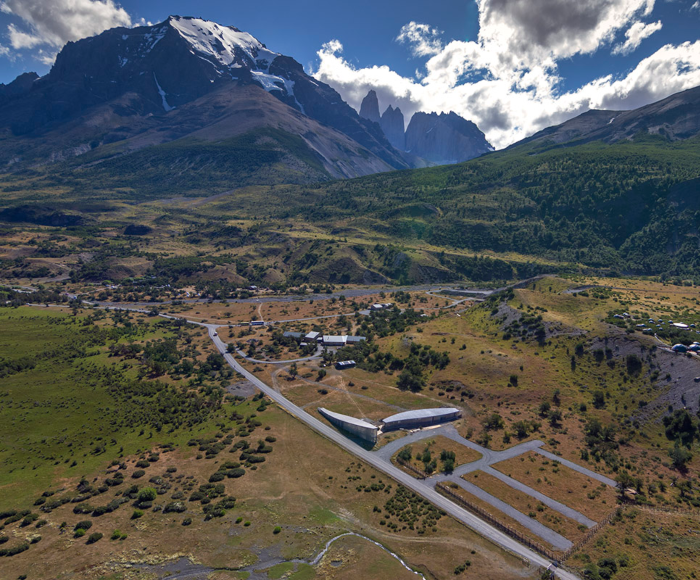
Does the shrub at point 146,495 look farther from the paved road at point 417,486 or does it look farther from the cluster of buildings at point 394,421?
the cluster of buildings at point 394,421

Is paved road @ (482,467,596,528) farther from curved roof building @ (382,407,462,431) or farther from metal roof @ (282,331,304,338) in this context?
metal roof @ (282,331,304,338)

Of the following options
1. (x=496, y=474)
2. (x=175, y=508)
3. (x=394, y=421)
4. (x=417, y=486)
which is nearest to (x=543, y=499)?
(x=496, y=474)

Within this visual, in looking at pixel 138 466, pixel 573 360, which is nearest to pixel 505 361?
pixel 573 360

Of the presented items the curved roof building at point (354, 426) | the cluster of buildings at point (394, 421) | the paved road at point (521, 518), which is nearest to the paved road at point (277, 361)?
the cluster of buildings at point (394, 421)

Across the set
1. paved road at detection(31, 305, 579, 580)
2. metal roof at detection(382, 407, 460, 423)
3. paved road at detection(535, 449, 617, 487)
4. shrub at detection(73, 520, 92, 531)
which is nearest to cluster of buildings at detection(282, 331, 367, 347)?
paved road at detection(31, 305, 579, 580)

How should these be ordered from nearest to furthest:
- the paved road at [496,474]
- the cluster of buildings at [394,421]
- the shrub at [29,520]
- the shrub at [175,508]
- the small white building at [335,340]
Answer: the paved road at [496,474] → the shrub at [29,520] → the shrub at [175,508] → the cluster of buildings at [394,421] → the small white building at [335,340]

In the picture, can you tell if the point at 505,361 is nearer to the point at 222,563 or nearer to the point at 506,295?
the point at 506,295

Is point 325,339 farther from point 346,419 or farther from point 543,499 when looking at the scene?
point 543,499

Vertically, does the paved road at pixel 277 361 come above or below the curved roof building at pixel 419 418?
above
